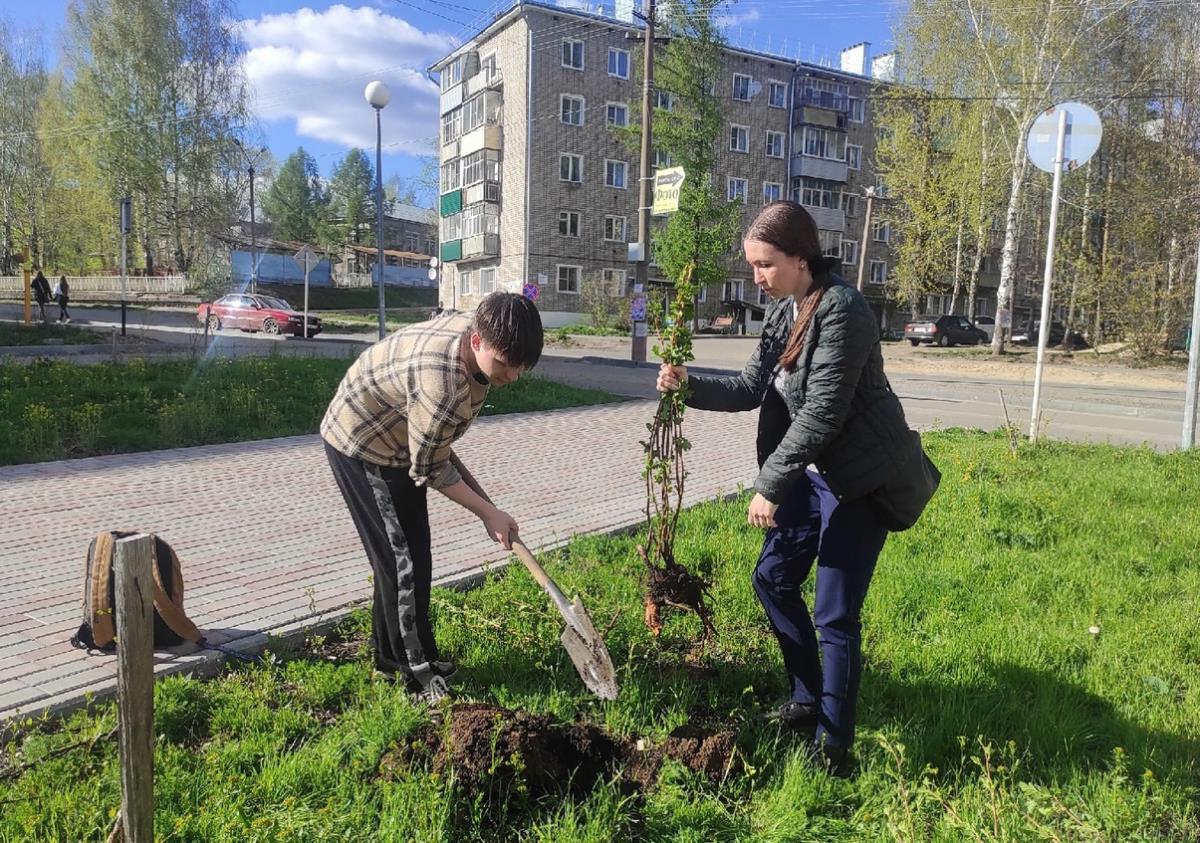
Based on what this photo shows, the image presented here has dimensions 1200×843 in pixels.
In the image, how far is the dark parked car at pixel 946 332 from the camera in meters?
35.3

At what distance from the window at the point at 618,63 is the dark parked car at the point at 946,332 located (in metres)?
19.7

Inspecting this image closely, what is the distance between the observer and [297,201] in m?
76.8

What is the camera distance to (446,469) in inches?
111

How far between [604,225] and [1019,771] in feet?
140

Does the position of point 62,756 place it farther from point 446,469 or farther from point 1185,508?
point 1185,508

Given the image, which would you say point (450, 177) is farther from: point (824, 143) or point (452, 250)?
point (824, 143)

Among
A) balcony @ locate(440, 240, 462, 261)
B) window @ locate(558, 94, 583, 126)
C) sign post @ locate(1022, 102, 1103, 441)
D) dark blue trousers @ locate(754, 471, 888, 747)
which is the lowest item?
dark blue trousers @ locate(754, 471, 888, 747)

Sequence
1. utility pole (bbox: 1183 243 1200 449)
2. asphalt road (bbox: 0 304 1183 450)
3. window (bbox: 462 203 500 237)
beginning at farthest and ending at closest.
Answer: window (bbox: 462 203 500 237) < asphalt road (bbox: 0 304 1183 450) < utility pole (bbox: 1183 243 1200 449)

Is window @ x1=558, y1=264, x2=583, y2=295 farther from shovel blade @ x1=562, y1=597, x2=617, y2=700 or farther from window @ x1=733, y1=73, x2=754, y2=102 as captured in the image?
shovel blade @ x1=562, y1=597, x2=617, y2=700

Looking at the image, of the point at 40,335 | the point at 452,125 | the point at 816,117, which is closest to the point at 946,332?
the point at 816,117

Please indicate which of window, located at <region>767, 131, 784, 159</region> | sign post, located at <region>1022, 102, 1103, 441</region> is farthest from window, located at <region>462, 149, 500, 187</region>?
sign post, located at <region>1022, 102, 1103, 441</region>

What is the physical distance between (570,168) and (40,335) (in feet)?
92.1

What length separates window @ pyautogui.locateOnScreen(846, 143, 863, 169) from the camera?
51.8 metres

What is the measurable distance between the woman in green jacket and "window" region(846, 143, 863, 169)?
53.2 metres
